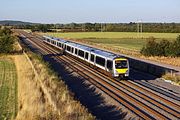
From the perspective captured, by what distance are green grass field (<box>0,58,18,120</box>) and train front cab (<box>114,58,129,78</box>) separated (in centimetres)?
853

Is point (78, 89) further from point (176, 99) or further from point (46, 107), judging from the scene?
point (46, 107)

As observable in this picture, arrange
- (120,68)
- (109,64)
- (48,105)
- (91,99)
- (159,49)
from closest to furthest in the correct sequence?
(48,105) → (91,99) → (120,68) → (109,64) → (159,49)

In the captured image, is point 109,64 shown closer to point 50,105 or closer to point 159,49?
point 50,105

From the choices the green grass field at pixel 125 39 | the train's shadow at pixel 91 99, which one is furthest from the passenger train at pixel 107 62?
the green grass field at pixel 125 39

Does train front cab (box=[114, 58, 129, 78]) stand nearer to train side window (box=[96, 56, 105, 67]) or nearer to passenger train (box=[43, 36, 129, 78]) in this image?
passenger train (box=[43, 36, 129, 78])

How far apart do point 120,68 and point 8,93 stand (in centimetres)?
1107

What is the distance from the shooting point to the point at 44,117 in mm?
16562

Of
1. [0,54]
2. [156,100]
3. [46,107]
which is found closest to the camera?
[46,107]

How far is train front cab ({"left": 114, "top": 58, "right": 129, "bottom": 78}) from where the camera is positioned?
3419 centimetres

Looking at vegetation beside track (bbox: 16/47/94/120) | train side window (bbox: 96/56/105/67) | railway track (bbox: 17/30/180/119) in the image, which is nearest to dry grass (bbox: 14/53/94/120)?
vegetation beside track (bbox: 16/47/94/120)

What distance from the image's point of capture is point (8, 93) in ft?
87.9

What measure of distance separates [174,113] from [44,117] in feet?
27.9

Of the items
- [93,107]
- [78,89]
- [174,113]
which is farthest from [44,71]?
[174,113]

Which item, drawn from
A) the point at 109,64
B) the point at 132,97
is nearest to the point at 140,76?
the point at 109,64
